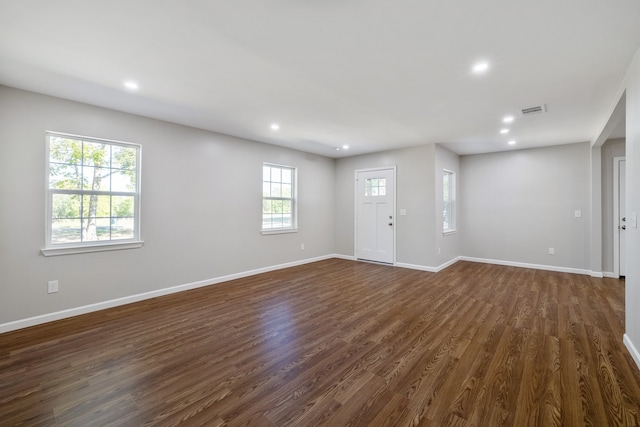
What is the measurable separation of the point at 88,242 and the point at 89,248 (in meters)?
0.09

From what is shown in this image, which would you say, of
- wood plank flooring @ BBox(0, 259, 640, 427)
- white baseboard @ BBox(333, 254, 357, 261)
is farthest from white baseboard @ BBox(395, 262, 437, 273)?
wood plank flooring @ BBox(0, 259, 640, 427)

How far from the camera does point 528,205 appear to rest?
5703mm

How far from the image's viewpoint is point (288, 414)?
169 cm

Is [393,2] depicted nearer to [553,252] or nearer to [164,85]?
[164,85]

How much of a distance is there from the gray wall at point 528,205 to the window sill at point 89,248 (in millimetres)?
6490

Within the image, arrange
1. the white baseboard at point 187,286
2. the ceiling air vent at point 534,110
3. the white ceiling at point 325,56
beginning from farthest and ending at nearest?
the ceiling air vent at point 534,110, the white baseboard at point 187,286, the white ceiling at point 325,56

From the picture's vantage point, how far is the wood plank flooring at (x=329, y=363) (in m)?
1.71

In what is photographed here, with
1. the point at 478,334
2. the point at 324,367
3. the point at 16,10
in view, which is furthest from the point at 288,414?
the point at 16,10

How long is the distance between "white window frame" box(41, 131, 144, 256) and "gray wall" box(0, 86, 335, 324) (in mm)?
55

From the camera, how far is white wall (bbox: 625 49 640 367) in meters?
2.20

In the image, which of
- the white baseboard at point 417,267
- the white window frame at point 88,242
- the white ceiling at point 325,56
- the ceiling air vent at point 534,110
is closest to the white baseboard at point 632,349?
the white ceiling at point 325,56

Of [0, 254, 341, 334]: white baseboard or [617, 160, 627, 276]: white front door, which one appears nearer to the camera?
[0, 254, 341, 334]: white baseboard

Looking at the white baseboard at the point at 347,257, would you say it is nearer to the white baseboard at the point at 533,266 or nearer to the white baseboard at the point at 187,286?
the white baseboard at the point at 187,286

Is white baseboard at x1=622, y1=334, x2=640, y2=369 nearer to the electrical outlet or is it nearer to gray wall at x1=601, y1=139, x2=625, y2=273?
gray wall at x1=601, y1=139, x2=625, y2=273
